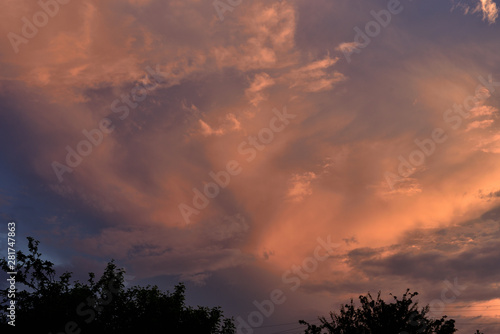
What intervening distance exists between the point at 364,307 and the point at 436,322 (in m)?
5.70

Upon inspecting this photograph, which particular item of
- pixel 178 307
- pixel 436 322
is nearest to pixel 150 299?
pixel 178 307

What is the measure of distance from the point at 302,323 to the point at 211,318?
15.9 meters

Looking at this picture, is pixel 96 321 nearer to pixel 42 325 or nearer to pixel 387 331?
pixel 42 325

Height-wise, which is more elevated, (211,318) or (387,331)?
(211,318)

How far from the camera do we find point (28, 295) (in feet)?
140

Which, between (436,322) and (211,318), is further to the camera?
(211,318)

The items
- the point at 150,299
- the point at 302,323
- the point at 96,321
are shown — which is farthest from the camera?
the point at 150,299

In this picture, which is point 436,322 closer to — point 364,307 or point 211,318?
point 364,307

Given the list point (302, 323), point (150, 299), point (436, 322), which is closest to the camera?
point (436, 322)

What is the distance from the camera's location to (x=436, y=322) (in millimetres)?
33062

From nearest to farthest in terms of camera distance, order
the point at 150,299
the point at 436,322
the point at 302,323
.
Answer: the point at 436,322 < the point at 302,323 < the point at 150,299

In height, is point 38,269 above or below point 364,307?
above

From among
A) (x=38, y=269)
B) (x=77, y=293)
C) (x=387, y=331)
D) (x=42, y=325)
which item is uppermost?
(x=38, y=269)

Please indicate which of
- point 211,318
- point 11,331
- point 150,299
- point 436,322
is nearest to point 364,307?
point 436,322
